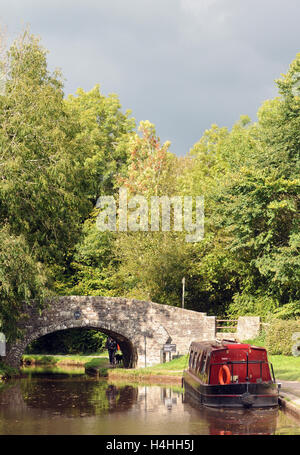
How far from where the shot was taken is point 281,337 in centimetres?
3375

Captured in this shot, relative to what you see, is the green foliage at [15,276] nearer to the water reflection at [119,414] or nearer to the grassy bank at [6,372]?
the grassy bank at [6,372]

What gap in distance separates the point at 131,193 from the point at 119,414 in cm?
2752

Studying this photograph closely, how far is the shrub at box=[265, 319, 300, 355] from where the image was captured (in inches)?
1308

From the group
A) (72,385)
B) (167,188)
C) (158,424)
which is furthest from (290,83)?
(158,424)

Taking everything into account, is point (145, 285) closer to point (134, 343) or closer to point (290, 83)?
point (134, 343)

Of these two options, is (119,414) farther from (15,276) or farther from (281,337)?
(281,337)

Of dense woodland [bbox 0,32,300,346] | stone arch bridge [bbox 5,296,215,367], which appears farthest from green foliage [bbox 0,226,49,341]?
stone arch bridge [bbox 5,296,215,367]

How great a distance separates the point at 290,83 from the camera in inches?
1422

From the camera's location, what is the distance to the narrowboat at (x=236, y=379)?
21281 mm

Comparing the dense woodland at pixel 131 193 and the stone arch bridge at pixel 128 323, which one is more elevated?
the dense woodland at pixel 131 193

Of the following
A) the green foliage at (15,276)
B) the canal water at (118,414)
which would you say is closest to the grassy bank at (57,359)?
the canal water at (118,414)

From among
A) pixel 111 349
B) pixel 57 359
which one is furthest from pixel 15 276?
pixel 57 359

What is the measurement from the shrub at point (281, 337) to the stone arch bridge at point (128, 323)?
3.28m
